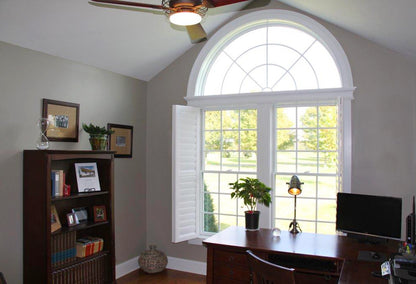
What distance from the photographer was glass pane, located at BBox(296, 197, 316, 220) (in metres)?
4.04

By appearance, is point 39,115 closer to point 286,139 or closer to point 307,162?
point 286,139

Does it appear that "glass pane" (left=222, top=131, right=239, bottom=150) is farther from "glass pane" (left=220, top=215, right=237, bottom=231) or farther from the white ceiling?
the white ceiling

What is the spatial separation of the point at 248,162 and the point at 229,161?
0.83ft

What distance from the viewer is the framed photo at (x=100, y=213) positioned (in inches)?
145

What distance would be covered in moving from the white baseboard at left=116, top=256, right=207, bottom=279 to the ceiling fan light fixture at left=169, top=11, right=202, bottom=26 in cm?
307

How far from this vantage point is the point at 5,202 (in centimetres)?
308

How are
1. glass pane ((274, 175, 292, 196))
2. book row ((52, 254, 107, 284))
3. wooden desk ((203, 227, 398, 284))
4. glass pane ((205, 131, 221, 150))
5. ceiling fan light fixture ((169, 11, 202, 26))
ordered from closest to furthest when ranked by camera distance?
ceiling fan light fixture ((169, 11, 202, 26)) < wooden desk ((203, 227, 398, 284)) < book row ((52, 254, 107, 284)) < glass pane ((274, 175, 292, 196)) < glass pane ((205, 131, 221, 150))

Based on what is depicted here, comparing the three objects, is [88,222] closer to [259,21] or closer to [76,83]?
[76,83]

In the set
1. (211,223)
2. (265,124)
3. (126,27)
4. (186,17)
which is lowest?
(211,223)

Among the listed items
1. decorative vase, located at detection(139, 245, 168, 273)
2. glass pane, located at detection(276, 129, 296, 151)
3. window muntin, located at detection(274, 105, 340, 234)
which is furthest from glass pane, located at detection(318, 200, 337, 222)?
decorative vase, located at detection(139, 245, 168, 273)

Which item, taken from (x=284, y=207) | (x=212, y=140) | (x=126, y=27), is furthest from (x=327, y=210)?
(x=126, y=27)

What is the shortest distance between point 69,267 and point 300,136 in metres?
2.72

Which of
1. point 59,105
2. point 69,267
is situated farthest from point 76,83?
point 69,267

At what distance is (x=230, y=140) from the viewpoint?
448 cm
